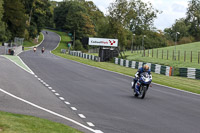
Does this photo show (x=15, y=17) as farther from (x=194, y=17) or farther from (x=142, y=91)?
(x=142, y=91)

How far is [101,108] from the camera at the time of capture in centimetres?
1292

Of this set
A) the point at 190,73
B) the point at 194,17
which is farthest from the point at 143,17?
the point at 190,73

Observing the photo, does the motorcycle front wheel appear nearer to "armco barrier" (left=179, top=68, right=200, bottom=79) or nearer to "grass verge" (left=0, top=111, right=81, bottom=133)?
"grass verge" (left=0, top=111, right=81, bottom=133)

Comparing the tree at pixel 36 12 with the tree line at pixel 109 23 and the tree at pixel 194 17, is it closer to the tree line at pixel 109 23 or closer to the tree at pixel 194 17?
the tree line at pixel 109 23

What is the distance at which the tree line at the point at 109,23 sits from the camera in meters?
96.2

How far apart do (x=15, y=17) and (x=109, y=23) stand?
29251mm

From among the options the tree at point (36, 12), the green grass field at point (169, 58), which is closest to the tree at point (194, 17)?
the tree at point (36, 12)

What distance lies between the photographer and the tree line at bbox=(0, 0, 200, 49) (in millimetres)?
96188

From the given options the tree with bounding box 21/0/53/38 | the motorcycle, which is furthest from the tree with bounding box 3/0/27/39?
the motorcycle

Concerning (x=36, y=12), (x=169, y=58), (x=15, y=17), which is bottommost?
(x=169, y=58)

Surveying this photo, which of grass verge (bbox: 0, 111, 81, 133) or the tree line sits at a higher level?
the tree line

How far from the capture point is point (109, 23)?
95.0 metres

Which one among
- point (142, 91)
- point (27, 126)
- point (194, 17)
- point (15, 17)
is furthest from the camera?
point (194, 17)

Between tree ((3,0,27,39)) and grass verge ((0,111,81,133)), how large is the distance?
101064 millimetres
